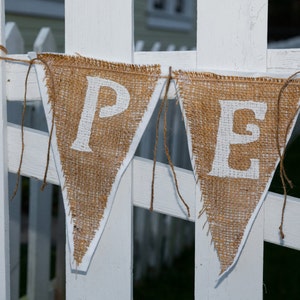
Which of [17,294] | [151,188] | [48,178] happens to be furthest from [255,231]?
[17,294]

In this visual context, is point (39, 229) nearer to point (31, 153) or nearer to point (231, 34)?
point (31, 153)

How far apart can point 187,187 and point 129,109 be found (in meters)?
0.32

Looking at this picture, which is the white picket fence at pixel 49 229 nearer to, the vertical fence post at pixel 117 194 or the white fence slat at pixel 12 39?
the white fence slat at pixel 12 39

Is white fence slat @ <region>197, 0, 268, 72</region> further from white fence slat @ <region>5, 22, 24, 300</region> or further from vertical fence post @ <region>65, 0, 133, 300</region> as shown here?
white fence slat @ <region>5, 22, 24, 300</region>

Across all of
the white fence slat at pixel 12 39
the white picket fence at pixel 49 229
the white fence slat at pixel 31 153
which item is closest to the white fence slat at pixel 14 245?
the white picket fence at pixel 49 229

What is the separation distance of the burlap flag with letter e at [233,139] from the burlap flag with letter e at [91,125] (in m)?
0.16

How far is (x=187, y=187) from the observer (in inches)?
78.9

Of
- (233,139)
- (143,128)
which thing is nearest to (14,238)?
(143,128)

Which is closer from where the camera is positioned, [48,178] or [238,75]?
[238,75]

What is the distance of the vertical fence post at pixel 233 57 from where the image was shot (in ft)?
6.17

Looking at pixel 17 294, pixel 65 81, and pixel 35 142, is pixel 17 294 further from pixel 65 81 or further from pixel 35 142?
pixel 65 81

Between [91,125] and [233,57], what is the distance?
50 cm

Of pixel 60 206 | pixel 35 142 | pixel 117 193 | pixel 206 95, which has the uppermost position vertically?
pixel 206 95

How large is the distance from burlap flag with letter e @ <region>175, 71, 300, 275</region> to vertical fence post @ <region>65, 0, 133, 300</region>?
240mm
